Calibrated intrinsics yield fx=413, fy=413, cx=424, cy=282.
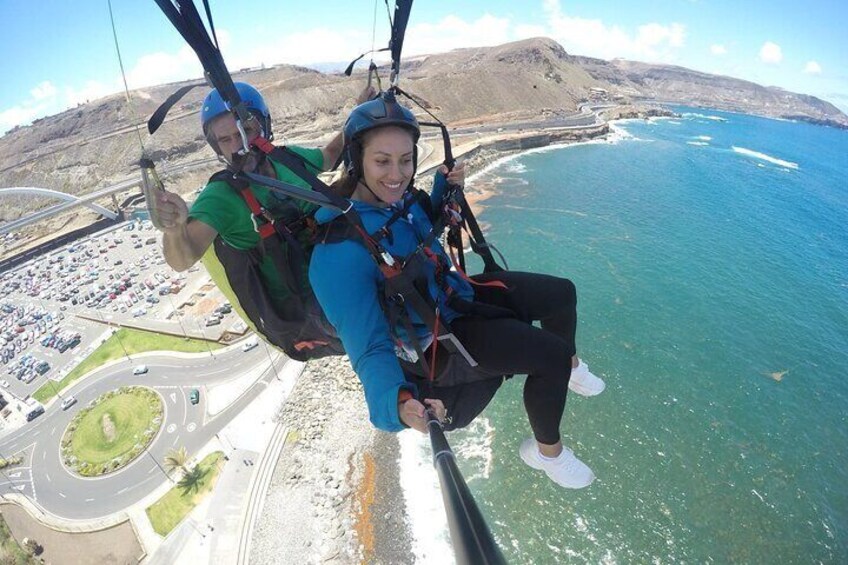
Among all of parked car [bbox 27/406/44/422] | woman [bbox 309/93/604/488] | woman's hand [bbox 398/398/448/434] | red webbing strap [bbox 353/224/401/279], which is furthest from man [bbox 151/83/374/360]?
parked car [bbox 27/406/44/422]

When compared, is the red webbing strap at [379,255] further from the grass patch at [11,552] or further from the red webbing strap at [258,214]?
the grass patch at [11,552]

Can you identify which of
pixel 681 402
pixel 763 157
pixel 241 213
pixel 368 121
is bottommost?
pixel 681 402

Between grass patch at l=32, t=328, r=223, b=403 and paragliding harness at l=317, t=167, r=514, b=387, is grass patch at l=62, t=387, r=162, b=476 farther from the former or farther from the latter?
paragliding harness at l=317, t=167, r=514, b=387

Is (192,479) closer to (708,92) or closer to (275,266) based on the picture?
(275,266)

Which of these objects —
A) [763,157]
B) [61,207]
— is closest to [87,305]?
[61,207]

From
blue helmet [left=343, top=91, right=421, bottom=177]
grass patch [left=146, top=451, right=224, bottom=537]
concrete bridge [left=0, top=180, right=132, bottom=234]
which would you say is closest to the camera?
blue helmet [left=343, top=91, right=421, bottom=177]
